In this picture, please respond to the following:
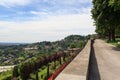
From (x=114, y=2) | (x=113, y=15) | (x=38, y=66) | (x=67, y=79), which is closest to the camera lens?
(x=67, y=79)

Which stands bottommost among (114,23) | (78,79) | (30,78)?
(30,78)

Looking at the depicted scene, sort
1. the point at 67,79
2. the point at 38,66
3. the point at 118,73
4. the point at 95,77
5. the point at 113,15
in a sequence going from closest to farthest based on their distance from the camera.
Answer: the point at 67,79 < the point at 95,77 < the point at 118,73 < the point at 38,66 < the point at 113,15

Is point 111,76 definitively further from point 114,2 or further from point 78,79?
point 114,2

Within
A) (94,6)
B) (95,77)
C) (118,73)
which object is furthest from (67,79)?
(94,6)

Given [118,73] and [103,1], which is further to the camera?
[103,1]

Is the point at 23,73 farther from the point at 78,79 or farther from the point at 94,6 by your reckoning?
the point at 94,6

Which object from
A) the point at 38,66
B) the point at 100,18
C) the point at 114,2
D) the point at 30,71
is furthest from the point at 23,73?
the point at 100,18

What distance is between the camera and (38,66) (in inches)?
784

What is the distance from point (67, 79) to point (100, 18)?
2933 centimetres

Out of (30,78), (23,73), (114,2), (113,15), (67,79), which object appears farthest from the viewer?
(113,15)

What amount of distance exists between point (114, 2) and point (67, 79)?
79.3 feet

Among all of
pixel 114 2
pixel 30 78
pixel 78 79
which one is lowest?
pixel 30 78

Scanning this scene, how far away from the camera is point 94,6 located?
132 feet

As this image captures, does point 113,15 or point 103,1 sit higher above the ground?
point 103,1
